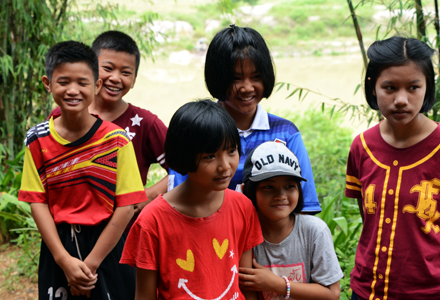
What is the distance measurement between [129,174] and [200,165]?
0.49 metres

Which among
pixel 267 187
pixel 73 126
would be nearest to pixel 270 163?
pixel 267 187

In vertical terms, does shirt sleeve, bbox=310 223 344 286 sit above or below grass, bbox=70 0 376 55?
below

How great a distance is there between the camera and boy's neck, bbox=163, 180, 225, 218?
4.75ft

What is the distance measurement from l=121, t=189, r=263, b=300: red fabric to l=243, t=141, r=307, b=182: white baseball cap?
0.21 m

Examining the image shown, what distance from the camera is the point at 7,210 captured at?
354 cm

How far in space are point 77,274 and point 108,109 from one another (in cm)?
75

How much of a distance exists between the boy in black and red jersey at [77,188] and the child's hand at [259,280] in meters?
0.53

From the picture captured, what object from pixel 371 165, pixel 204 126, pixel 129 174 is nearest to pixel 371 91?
pixel 371 165

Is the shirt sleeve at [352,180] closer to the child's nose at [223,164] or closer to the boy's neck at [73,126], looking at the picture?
the child's nose at [223,164]

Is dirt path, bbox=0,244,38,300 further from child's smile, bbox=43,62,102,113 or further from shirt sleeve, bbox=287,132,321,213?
shirt sleeve, bbox=287,132,321,213

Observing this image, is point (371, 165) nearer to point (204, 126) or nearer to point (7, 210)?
point (204, 126)

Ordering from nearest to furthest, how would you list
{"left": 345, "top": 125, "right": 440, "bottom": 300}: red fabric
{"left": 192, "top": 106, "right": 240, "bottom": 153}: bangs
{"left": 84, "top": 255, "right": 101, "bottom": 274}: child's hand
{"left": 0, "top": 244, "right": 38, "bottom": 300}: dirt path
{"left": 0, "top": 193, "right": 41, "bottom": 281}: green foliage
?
1. {"left": 192, "top": 106, "right": 240, "bottom": 153}: bangs
2. {"left": 345, "top": 125, "right": 440, "bottom": 300}: red fabric
3. {"left": 84, "top": 255, "right": 101, "bottom": 274}: child's hand
4. {"left": 0, "top": 244, "right": 38, "bottom": 300}: dirt path
5. {"left": 0, "top": 193, "right": 41, "bottom": 281}: green foliage

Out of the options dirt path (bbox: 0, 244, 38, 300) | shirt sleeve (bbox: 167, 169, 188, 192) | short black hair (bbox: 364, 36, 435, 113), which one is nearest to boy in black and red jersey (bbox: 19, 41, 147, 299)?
shirt sleeve (bbox: 167, 169, 188, 192)

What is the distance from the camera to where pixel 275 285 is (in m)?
1.52
